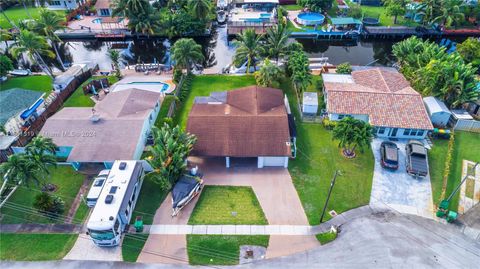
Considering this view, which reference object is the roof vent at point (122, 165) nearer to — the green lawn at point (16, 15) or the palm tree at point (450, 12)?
the green lawn at point (16, 15)

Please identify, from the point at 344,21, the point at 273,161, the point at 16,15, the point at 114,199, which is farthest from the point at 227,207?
the point at 16,15

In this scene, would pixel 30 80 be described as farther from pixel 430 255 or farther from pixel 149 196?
pixel 430 255

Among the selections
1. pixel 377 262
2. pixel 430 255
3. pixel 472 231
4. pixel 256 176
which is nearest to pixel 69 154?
pixel 256 176

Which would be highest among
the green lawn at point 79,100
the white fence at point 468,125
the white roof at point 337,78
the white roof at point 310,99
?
the white roof at point 337,78

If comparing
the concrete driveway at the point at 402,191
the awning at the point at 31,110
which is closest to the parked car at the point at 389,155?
the concrete driveway at the point at 402,191

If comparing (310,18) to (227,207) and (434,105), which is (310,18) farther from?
(227,207)
